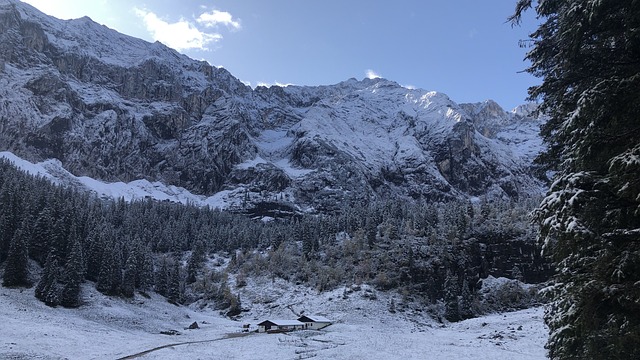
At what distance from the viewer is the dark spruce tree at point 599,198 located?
9703 mm

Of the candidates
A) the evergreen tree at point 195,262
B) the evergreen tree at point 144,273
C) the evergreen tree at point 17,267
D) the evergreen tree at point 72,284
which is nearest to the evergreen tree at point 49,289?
the evergreen tree at point 72,284

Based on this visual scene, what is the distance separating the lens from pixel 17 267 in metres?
78.6

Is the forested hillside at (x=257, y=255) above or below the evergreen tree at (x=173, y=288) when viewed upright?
above

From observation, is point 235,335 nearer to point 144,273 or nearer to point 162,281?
point 144,273

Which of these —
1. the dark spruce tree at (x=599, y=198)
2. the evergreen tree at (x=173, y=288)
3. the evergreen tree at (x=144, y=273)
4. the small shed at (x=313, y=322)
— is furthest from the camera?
the evergreen tree at (x=173, y=288)

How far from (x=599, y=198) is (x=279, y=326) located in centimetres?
7873

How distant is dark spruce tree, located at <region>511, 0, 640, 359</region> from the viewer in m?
9.70

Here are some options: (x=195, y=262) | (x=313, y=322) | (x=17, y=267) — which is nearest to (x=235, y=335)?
(x=313, y=322)

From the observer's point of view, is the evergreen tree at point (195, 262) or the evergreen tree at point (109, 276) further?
the evergreen tree at point (195, 262)

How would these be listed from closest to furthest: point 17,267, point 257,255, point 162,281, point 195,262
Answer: point 17,267 < point 162,281 < point 195,262 < point 257,255

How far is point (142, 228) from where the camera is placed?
577ft

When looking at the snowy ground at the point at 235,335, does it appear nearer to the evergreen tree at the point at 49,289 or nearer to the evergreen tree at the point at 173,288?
the evergreen tree at the point at 49,289

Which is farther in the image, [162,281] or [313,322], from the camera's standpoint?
[162,281]

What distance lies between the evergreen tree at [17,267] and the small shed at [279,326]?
42841 millimetres
